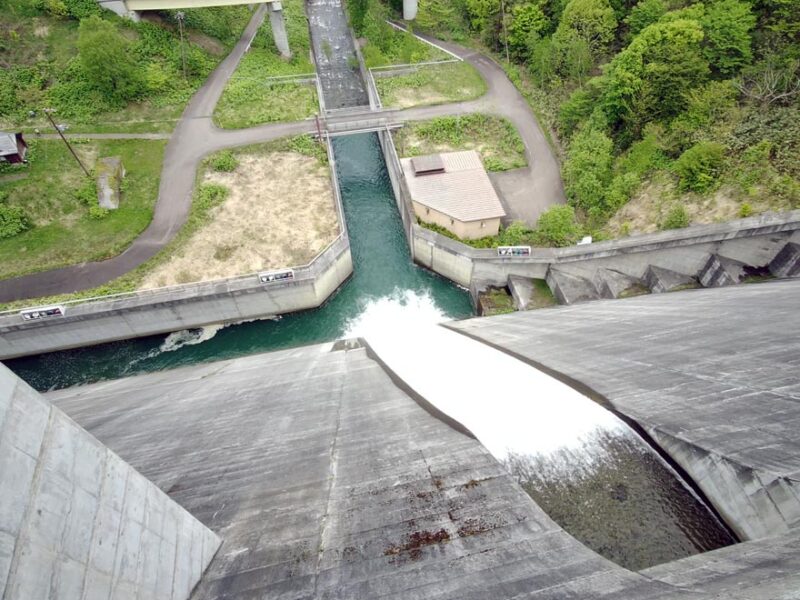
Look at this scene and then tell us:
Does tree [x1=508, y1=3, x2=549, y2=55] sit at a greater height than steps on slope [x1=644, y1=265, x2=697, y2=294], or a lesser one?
greater

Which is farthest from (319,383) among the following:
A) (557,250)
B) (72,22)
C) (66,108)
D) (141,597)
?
(72,22)

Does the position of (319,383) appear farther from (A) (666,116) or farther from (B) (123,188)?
(A) (666,116)

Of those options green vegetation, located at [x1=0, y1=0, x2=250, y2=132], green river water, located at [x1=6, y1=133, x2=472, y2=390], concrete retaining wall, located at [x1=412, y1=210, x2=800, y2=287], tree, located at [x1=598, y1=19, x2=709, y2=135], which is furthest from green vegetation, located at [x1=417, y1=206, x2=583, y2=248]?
green vegetation, located at [x1=0, y1=0, x2=250, y2=132]

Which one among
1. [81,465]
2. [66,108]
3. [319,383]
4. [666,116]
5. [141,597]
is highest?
[66,108]

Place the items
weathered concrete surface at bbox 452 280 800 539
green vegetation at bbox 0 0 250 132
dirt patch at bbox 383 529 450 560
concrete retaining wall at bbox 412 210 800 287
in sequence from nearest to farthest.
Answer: dirt patch at bbox 383 529 450 560
weathered concrete surface at bbox 452 280 800 539
concrete retaining wall at bbox 412 210 800 287
green vegetation at bbox 0 0 250 132

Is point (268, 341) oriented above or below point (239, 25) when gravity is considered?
below

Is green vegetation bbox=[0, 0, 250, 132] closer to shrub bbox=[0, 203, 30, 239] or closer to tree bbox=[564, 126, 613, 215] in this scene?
shrub bbox=[0, 203, 30, 239]

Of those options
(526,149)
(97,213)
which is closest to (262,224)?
(97,213)
